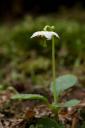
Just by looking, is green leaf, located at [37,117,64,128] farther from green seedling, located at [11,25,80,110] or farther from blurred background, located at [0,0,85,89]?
blurred background, located at [0,0,85,89]

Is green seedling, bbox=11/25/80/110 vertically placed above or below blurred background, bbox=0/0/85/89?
below

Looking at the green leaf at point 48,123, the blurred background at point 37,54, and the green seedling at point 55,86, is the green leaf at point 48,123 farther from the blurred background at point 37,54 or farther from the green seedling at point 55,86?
the blurred background at point 37,54

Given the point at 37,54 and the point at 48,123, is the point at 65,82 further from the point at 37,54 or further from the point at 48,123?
the point at 37,54

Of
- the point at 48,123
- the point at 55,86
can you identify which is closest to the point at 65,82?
the point at 55,86

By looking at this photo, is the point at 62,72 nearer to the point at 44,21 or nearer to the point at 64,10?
the point at 44,21

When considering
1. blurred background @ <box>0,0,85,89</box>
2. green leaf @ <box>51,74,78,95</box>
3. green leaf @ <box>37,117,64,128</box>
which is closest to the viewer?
green leaf @ <box>37,117,64,128</box>

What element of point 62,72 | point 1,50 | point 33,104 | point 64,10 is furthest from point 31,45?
point 33,104

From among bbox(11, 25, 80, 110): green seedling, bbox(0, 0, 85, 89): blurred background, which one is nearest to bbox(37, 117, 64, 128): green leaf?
Answer: bbox(11, 25, 80, 110): green seedling

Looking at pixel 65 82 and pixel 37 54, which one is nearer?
pixel 65 82
